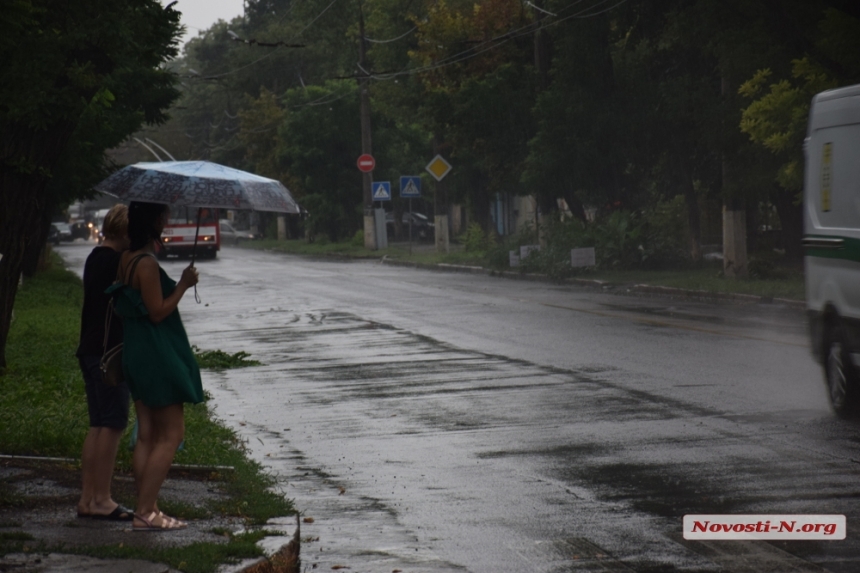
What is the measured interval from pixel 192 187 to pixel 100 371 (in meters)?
1.72

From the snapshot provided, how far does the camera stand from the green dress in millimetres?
6754

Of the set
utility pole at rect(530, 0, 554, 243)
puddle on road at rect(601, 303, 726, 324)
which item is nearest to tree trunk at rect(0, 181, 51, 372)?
puddle on road at rect(601, 303, 726, 324)

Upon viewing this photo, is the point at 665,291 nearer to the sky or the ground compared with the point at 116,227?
nearer to the ground

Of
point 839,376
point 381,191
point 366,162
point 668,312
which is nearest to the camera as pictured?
point 839,376

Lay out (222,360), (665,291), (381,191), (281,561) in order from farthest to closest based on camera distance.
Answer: (381,191) < (665,291) < (222,360) < (281,561)

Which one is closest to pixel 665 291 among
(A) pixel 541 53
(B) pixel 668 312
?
(B) pixel 668 312

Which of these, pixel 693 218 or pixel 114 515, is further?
pixel 693 218

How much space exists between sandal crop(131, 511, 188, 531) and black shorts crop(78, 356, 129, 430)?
67 cm

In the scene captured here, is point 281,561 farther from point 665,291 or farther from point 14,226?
point 665,291

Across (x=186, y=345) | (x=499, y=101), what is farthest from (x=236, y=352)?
(x=499, y=101)

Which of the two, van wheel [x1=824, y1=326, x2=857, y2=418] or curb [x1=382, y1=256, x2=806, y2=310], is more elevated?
van wheel [x1=824, y1=326, x2=857, y2=418]

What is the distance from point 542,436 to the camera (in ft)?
32.6

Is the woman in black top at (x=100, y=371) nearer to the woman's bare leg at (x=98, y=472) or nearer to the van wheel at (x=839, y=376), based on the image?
the woman's bare leg at (x=98, y=472)

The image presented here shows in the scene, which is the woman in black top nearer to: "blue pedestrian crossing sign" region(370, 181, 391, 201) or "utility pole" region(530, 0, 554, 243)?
"utility pole" region(530, 0, 554, 243)
